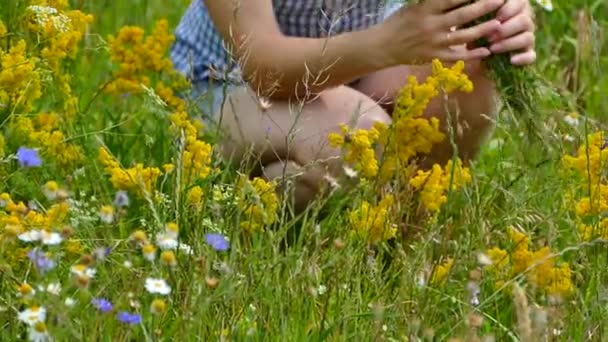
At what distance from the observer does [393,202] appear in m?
2.33

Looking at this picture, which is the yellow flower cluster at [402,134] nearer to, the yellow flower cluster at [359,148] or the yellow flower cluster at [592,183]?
the yellow flower cluster at [359,148]

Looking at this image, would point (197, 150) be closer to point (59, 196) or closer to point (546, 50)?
point (59, 196)

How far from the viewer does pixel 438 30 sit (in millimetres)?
2600

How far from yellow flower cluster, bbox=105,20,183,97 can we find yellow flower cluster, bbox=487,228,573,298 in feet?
3.69

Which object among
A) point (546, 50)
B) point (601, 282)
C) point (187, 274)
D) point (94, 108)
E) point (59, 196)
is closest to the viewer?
point (59, 196)

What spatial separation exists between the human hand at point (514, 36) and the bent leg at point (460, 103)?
0.26 metres

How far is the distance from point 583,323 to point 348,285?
346 millimetres

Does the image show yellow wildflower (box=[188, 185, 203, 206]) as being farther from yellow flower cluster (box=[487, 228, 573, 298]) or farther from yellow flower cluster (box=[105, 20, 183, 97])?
yellow flower cluster (box=[105, 20, 183, 97])

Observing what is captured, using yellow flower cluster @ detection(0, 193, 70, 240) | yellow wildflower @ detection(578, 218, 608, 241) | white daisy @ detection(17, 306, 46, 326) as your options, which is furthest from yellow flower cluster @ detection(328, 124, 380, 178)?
white daisy @ detection(17, 306, 46, 326)

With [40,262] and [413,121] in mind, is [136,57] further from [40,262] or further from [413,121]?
[40,262]

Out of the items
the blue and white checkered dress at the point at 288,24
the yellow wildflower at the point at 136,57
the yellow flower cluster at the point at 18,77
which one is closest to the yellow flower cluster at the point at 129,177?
the yellow flower cluster at the point at 18,77

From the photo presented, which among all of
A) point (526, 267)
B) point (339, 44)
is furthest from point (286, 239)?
point (339, 44)

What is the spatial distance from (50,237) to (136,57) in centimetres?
137

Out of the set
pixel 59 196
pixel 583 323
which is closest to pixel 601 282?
pixel 583 323
